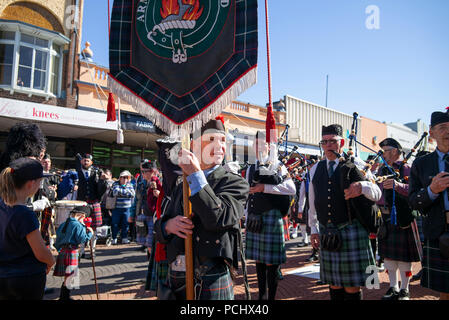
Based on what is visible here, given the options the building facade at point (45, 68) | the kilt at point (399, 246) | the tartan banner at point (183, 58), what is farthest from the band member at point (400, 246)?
the building facade at point (45, 68)

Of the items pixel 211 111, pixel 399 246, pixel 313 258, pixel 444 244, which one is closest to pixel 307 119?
pixel 313 258

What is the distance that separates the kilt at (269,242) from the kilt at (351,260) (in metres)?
0.67

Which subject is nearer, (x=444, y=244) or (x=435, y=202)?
(x=444, y=244)

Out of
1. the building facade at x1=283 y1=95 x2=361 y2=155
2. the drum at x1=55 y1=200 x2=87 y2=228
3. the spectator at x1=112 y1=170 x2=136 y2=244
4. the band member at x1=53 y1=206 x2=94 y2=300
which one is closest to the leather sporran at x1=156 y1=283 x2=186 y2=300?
the band member at x1=53 y1=206 x2=94 y2=300

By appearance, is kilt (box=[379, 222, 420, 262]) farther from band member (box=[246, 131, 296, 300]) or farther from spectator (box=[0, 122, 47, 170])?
spectator (box=[0, 122, 47, 170])

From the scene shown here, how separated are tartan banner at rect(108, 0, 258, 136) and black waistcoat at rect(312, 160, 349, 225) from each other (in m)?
1.42

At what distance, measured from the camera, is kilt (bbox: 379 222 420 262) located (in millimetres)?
3666

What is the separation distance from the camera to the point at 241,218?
2254 millimetres

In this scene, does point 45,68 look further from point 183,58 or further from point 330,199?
point 330,199

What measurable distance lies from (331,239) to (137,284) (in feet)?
10.0

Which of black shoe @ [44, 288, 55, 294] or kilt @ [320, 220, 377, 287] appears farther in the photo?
black shoe @ [44, 288, 55, 294]

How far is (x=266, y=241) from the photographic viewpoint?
3.50m

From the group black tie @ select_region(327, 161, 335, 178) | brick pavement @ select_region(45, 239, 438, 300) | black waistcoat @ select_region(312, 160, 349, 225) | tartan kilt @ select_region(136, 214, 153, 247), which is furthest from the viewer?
tartan kilt @ select_region(136, 214, 153, 247)
